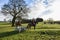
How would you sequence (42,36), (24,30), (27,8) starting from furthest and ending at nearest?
(27,8)
(24,30)
(42,36)

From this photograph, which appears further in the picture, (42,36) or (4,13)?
(4,13)

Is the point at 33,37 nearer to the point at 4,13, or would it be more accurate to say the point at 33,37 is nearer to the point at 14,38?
the point at 14,38

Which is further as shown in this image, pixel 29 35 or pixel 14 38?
pixel 29 35

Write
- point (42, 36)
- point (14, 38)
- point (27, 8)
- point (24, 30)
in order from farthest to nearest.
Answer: point (27, 8)
point (24, 30)
point (42, 36)
point (14, 38)

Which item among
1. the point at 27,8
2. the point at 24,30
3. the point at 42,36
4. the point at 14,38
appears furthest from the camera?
the point at 27,8

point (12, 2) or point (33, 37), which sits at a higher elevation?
point (12, 2)

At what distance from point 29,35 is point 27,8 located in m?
38.1

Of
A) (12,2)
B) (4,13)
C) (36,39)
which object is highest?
(12,2)

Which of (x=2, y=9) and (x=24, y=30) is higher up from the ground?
(x=2, y=9)

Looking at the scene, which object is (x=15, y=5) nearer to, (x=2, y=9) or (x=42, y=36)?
(x=2, y=9)

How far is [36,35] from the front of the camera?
29.2 m

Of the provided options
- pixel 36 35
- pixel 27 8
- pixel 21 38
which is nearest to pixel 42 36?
pixel 36 35

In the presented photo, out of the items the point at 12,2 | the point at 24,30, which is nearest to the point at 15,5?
the point at 12,2

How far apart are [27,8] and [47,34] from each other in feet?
122
